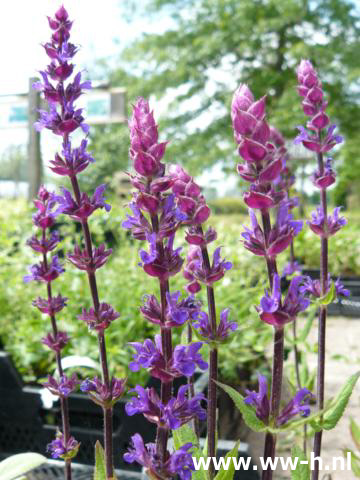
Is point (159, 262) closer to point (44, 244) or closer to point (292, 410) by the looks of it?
point (292, 410)

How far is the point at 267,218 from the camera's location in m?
0.75

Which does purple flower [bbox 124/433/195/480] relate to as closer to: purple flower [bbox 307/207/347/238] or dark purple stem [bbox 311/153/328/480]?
dark purple stem [bbox 311/153/328/480]

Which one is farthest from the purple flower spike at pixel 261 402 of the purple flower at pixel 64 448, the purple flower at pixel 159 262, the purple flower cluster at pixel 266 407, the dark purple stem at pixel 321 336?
the purple flower at pixel 64 448

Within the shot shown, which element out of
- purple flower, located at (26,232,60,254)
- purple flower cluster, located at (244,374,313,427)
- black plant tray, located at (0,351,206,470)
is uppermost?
purple flower, located at (26,232,60,254)

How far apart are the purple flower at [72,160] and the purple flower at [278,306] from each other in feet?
1.47

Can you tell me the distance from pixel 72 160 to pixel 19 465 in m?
0.69

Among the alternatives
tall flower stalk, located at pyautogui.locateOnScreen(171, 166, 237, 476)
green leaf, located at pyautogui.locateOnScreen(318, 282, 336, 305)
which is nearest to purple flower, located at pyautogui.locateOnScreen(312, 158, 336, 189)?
green leaf, located at pyautogui.locateOnScreen(318, 282, 336, 305)

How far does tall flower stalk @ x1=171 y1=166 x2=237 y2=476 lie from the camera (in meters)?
0.87

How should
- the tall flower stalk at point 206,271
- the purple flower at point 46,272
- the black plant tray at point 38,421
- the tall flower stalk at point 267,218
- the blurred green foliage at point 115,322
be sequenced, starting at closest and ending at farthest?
the tall flower stalk at point 267,218 → the tall flower stalk at point 206,271 → the purple flower at point 46,272 → the black plant tray at point 38,421 → the blurred green foliage at point 115,322

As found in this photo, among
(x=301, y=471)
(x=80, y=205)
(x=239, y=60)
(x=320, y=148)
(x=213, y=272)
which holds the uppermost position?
(x=239, y=60)

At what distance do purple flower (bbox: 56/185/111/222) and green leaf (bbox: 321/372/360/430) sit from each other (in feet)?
1.76

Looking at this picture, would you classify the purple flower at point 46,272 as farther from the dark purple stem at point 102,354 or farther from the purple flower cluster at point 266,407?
the purple flower cluster at point 266,407

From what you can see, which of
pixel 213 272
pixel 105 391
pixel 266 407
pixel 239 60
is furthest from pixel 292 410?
pixel 239 60

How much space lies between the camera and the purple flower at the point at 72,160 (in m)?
0.98
